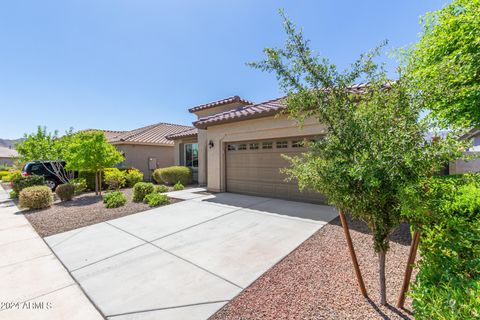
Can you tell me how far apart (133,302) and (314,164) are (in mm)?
2986

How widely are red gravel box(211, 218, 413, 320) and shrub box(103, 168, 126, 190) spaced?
12.1m

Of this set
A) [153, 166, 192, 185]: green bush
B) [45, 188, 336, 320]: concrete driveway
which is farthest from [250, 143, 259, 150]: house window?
[153, 166, 192, 185]: green bush

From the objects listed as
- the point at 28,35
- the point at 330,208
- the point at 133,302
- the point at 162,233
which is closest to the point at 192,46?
the point at 28,35

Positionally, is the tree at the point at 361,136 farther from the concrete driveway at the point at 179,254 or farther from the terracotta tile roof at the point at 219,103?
the terracotta tile roof at the point at 219,103

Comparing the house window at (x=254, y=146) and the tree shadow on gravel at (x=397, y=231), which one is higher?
the house window at (x=254, y=146)

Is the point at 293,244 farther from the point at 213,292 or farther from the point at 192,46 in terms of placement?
the point at 192,46

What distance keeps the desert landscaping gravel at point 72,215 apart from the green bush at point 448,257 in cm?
772

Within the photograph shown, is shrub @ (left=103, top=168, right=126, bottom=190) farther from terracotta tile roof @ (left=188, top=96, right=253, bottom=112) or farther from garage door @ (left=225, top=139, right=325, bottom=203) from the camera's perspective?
garage door @ (left=225, top=139, right=325, bottom=203)

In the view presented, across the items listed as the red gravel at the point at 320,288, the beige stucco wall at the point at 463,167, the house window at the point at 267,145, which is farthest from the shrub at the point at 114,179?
the beige stucco wall at the point at 463,167

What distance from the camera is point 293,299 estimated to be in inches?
104

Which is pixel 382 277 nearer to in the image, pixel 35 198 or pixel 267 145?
pixel 267 145

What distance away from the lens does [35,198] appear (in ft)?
27.4

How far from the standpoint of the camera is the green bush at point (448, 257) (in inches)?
47.7

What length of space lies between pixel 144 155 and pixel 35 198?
30.9ft
